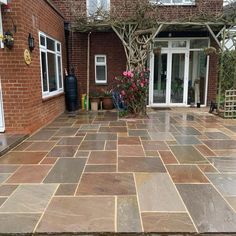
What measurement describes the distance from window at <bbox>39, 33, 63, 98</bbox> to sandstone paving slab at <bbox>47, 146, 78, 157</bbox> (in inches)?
89.3

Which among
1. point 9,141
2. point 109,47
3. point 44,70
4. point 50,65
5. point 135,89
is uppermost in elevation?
point 109,47

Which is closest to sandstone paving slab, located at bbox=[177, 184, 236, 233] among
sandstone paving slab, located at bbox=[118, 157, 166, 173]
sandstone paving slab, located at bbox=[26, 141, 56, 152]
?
sandstone paving slab, located at bbox=[118, 157, 166, 173]

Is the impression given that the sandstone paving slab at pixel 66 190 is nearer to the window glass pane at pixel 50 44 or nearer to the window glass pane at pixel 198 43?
the window glass pane at pixel 50 44

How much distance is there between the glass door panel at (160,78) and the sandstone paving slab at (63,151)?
18.1 ft

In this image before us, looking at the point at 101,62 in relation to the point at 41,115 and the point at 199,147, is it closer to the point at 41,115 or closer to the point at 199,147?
the point at 41,115

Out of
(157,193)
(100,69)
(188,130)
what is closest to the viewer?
(157,193)

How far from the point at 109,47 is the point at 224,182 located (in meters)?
6.98

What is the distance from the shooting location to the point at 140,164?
3633 millimetres

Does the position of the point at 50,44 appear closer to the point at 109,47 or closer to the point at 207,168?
the point at 109,47

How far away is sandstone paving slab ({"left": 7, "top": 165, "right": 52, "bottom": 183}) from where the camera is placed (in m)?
3.13

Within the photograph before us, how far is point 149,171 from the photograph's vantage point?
11.1 ft

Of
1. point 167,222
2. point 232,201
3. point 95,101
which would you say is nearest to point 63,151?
point 167,222

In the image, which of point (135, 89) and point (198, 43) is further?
point (198, 43)

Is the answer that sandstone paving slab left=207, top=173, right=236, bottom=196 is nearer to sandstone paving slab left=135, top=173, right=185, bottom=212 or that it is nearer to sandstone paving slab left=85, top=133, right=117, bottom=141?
sandstone paving slab left=135, top=173, right=185, bottom=212
